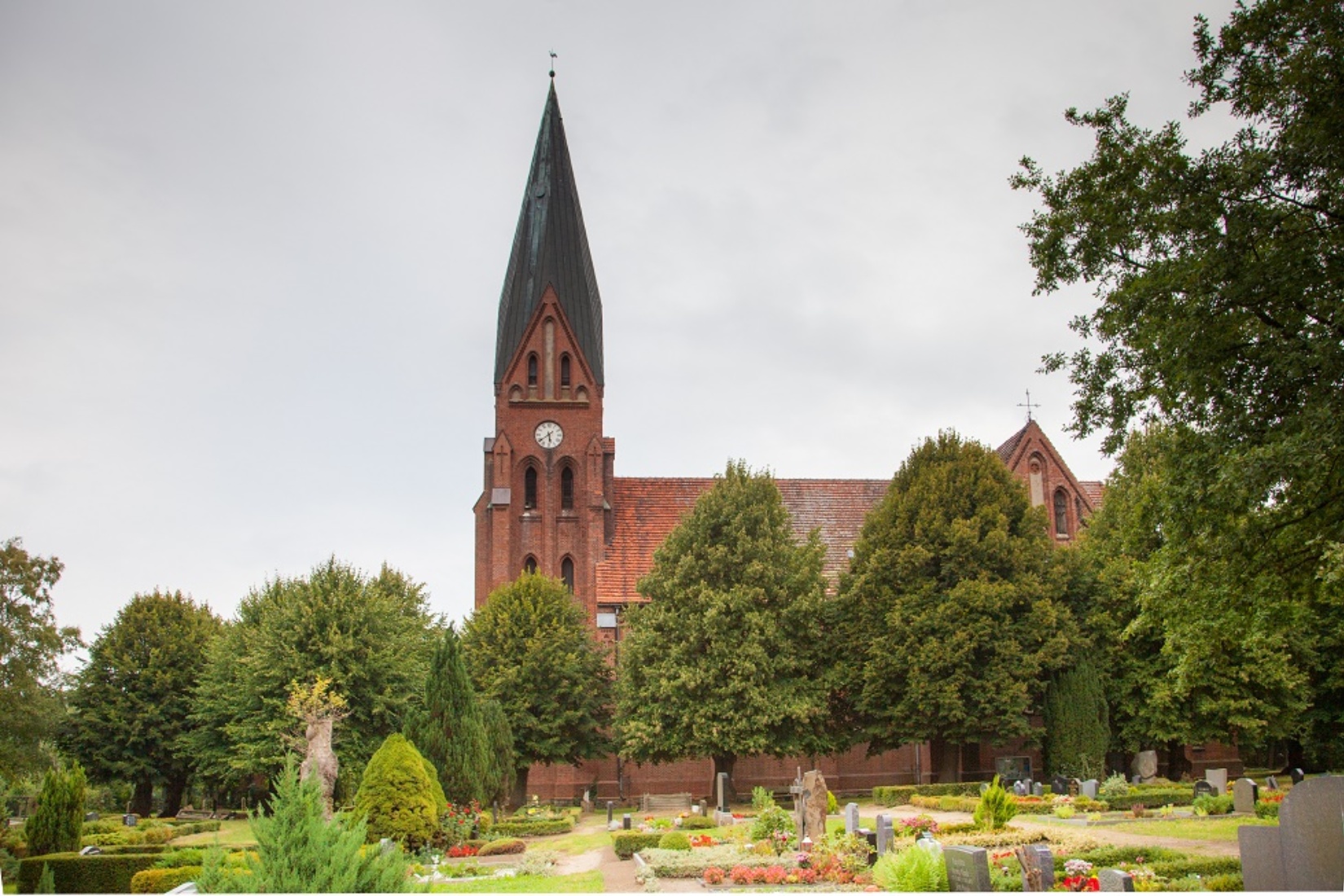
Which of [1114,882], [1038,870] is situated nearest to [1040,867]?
[1038,870]

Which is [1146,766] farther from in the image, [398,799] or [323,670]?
[323,670]

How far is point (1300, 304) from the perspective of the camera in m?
15.2

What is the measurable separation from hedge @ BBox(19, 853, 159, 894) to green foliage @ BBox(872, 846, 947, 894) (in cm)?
1520

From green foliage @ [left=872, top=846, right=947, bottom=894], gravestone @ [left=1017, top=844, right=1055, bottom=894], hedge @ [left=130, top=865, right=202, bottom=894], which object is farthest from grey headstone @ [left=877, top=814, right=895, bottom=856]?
hedge @ [left=130, top=865, right=202, bottom=894]

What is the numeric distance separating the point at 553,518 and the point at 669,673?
12774 millimetres

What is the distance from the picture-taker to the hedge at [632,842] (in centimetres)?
2366

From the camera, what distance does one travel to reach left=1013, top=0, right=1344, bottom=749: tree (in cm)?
1445

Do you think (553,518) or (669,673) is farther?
(553,518)


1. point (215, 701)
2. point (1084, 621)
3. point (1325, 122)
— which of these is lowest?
point (215, 701)

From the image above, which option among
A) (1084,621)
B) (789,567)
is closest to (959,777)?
(1084,621)

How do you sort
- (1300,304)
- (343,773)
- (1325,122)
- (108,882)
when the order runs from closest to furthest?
1. (1325,122)
2. (1300,304)
3. (108,882)
4. (343,773)

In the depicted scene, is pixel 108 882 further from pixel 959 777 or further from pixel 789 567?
pixel 959 777

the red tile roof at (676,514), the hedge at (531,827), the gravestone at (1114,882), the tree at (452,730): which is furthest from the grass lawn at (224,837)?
the gravestone at (1114,882)

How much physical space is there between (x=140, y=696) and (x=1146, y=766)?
36.7 metres
